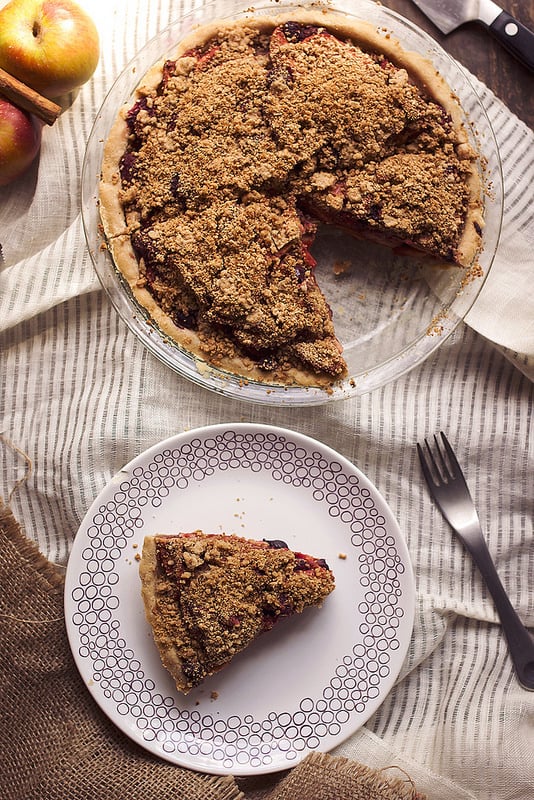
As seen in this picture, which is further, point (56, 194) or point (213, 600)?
point (56, 194)

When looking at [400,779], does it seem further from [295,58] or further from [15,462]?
[295,58]

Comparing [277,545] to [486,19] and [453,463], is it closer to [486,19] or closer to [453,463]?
[453,463]

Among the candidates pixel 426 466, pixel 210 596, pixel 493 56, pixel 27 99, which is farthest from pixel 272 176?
pixel 210 596

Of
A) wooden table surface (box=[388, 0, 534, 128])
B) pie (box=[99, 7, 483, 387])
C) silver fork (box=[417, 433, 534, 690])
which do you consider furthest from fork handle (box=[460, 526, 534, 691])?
wooden table surface (box=[388, 0, 534, 128])

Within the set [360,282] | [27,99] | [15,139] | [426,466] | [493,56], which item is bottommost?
[426,466]

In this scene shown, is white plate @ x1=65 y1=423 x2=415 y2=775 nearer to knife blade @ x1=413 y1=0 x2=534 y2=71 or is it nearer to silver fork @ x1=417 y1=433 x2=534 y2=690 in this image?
silver fork @ x1=417 y1=433 x2=534 y2=690

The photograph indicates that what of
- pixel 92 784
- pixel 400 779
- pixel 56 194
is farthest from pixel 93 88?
pixel 400 779
